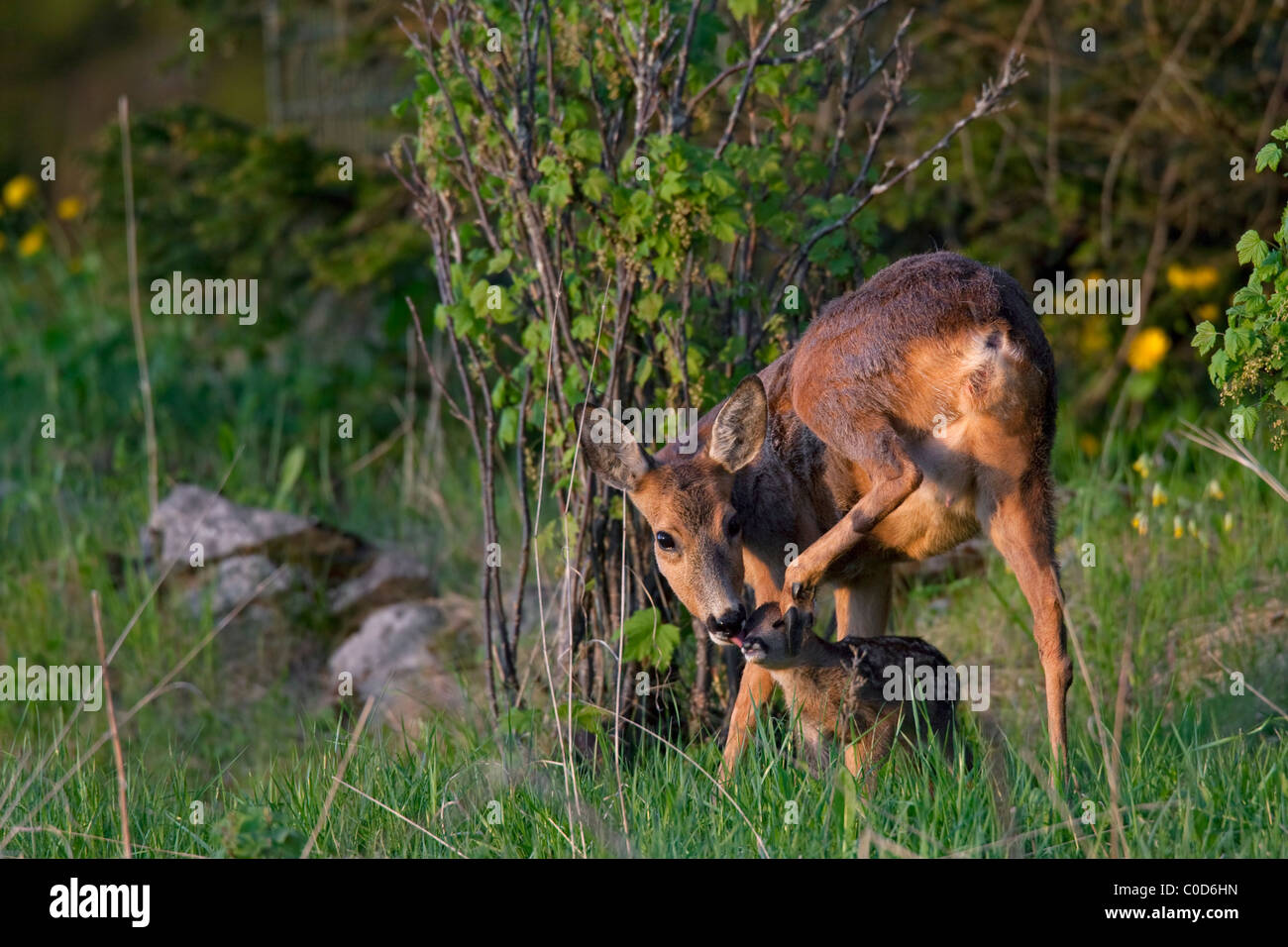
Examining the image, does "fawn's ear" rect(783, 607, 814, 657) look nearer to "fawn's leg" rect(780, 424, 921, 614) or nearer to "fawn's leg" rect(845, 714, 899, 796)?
"fawn's leg" rect(780, 424, 921, 614)

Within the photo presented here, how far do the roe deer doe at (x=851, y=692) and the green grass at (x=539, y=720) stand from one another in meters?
0.16

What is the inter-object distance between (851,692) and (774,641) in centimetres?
39

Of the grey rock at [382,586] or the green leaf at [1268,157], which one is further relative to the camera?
the grey rock at [382,586]

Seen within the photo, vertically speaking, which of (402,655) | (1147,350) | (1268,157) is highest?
(1147,350)

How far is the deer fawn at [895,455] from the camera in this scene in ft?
15.1

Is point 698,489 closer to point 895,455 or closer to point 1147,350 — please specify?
point 895,455

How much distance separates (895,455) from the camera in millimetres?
4586

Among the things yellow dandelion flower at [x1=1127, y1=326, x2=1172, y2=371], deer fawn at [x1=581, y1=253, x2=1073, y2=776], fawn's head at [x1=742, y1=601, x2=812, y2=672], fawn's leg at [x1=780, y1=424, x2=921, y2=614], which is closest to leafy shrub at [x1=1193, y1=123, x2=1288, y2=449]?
deer fawn at [x1=581, y1=253, x2=1073, y2=776]

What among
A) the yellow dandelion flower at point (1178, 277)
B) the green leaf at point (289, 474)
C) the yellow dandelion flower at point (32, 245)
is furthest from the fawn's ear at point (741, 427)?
the yellow dandelion flower at point (32, 245)

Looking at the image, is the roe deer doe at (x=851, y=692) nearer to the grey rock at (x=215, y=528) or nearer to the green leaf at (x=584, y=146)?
the green leaf at (x=584, y=146)

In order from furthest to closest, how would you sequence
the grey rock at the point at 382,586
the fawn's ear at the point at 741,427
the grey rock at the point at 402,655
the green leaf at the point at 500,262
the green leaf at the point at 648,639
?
the grey rock at the point at 382,586, the grey rock at the point at 402,655, the green leaf at the point at 500,262, the green leaf at the point at 648,639, the fawn's ear at the point at 741,427

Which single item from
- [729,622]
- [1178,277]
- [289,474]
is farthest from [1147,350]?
[729,622]

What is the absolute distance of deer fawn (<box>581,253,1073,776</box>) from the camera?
4609mm

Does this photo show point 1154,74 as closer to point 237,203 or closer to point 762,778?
point 237,203
